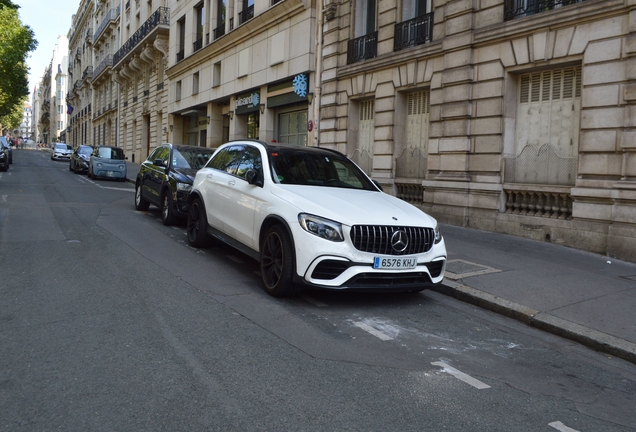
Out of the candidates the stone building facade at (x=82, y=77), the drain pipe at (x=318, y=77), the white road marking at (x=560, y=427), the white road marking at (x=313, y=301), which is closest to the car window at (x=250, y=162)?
the white road marking at (x=313, y=301)

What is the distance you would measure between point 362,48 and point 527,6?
18.7ft

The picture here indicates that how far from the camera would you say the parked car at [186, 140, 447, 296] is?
577cm

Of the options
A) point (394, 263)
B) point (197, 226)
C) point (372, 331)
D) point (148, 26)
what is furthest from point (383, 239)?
point (148, 26)

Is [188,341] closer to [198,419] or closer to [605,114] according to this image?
[198,419]

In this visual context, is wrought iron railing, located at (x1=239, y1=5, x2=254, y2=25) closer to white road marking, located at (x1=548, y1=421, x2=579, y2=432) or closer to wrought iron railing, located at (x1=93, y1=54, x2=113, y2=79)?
white road marking, located at (x1=548, y1=421, x2=579, y2=432)

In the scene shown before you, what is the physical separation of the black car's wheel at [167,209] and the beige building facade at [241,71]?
762 cm

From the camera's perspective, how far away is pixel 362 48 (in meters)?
16.1

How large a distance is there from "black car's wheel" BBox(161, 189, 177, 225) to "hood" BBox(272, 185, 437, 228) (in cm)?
493

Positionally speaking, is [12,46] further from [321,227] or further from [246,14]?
[321,227]

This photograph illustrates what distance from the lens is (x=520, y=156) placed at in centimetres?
1148

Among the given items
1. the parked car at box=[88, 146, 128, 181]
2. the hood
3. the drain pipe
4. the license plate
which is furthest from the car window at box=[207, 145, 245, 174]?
the parked car at box=[88, 146, 128, 181]

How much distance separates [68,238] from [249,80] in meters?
15.2

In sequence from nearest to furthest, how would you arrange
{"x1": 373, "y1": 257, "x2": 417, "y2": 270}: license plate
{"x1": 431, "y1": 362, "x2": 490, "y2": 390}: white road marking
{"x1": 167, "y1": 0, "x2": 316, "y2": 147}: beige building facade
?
{"x1": 431, "y1": 362, "x2": 490, "y2": 390}: white road marking → {"x1": 373, "y1": 257, "x2": 417, "y2": 270}: license plate → {"x1": 167, "y1": 0, "x2": 316, "y2": 147}: beige building facade

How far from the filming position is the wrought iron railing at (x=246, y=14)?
23.4m
